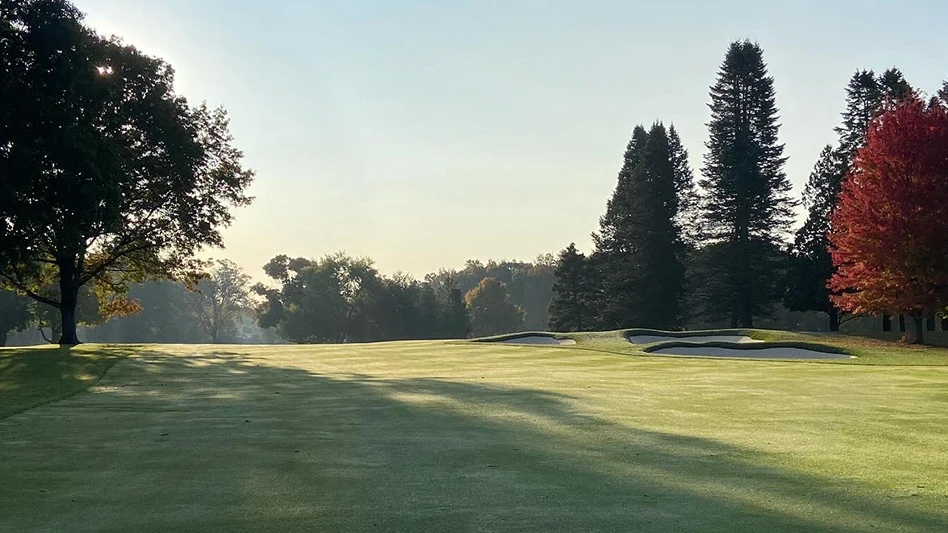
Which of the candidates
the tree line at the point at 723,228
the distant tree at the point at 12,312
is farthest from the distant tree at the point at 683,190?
the distant tree at the point at 12,312

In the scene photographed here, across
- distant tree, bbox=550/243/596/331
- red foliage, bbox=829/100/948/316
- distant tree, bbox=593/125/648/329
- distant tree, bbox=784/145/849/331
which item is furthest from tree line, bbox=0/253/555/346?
red foliage, bbox=829/100/948/316

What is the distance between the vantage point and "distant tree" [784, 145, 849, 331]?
178 ft

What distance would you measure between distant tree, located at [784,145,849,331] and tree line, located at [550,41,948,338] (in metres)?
0.08

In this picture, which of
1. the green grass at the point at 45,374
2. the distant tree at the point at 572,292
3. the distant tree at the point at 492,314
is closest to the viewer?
the green grass at the point at 45,374

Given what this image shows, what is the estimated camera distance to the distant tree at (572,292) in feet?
247

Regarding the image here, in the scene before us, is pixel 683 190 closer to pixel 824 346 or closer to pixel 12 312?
pixel 824 346

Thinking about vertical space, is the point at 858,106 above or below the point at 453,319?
above

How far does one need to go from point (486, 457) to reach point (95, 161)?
1077 inches

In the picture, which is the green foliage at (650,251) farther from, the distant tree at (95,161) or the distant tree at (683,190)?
the distant tree at (95,161)

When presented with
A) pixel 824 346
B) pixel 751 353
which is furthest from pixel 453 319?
pixel 824 346

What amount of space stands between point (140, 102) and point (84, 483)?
34.2 m

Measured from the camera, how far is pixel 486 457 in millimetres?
8227

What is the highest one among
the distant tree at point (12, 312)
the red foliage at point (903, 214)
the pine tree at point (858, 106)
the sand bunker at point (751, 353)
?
the pine tree at point (858, 106)

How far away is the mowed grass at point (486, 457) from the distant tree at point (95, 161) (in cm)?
1467
